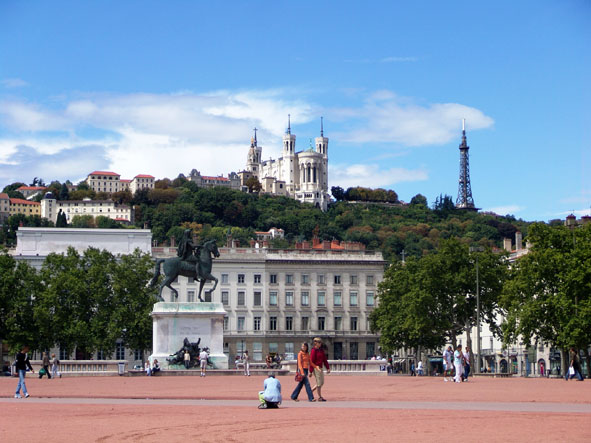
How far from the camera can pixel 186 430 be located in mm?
19203

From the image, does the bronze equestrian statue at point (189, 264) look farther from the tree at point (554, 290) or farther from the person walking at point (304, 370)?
the person walking at point (304, 370)

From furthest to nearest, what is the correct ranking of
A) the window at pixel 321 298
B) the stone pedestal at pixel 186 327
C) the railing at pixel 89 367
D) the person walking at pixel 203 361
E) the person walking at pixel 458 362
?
the window at pixel 321 298
the railing at pixel 89 367
the stone pedestal at pixel 186 327
the person walking at pixel 203 361
the person walking at pixel 458 362

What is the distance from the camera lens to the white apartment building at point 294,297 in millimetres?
114500

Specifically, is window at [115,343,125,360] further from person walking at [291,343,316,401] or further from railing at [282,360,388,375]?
person walking at [291,343,316,401]

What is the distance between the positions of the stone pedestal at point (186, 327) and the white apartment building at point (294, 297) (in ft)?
198

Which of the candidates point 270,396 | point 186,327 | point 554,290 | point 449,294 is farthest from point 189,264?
point 449,294

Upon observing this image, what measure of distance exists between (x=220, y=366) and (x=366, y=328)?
65.2 meters

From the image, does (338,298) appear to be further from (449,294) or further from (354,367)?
(354,367)

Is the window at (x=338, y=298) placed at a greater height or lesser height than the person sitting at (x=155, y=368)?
greater

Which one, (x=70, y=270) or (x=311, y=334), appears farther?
(x=311, y=334)

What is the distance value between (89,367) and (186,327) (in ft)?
30.1

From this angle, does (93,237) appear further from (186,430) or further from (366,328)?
(186,430)

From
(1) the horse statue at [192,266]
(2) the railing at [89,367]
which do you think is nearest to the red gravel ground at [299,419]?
(1) the horse statue at [192,266]

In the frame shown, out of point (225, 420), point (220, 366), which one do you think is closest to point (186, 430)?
point (225, 420)
